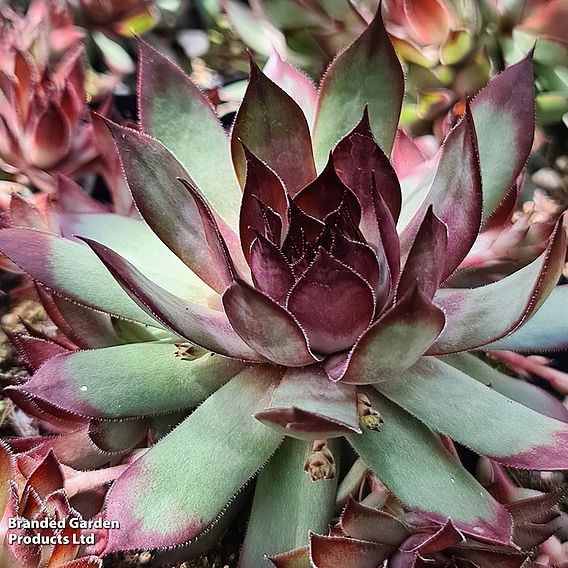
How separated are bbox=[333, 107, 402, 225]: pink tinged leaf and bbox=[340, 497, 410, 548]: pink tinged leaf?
0.28 meters

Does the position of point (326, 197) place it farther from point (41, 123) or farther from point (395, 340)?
point (41, 123)

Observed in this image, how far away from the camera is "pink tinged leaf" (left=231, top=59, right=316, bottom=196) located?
0.72 meters

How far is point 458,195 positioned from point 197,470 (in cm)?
38

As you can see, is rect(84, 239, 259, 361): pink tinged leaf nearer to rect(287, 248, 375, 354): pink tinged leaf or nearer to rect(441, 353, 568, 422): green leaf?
rect(287, 248, 375, 354): pink tinged leaf

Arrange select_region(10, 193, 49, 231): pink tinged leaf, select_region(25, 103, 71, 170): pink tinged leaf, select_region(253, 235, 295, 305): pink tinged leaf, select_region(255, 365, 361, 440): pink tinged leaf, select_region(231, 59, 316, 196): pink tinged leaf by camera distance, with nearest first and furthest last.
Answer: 1. select_region(255, 365, 361, 440): pink tinged leaf
2. select_region(253, 235, 295, 305): pink tinged leaf
3. select_region(231, 59, 316, 196): pink tinged leaf
4. select_region(10, 193, 49, 231): pink tinged leaf
5. select_region(25, 103, 71, 170): pink tinged leaf

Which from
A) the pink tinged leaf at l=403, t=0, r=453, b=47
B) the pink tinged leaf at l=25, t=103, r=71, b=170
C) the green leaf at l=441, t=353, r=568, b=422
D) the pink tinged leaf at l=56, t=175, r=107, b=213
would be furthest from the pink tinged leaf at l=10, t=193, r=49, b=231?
the pink tinged leaf at l=403, t=0, r=453, b=47

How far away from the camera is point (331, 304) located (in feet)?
1.98

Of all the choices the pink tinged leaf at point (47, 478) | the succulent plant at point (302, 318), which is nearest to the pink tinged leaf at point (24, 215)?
the succulent plant at point (302, 318)

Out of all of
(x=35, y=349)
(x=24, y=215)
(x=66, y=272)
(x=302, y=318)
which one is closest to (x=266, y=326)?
(x=302, y=318)

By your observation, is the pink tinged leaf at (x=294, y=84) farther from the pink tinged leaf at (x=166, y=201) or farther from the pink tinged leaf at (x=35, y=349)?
the pink tinged leaf at (x=35, y=349)

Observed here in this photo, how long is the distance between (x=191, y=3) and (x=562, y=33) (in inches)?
36.4

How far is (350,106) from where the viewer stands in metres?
0.77

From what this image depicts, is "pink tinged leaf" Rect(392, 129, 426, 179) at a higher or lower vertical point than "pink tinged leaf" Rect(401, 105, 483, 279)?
lower

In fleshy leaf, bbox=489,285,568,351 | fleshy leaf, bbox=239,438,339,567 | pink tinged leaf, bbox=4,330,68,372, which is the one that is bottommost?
pink tinged leaf, bbox=4,330,68,372
